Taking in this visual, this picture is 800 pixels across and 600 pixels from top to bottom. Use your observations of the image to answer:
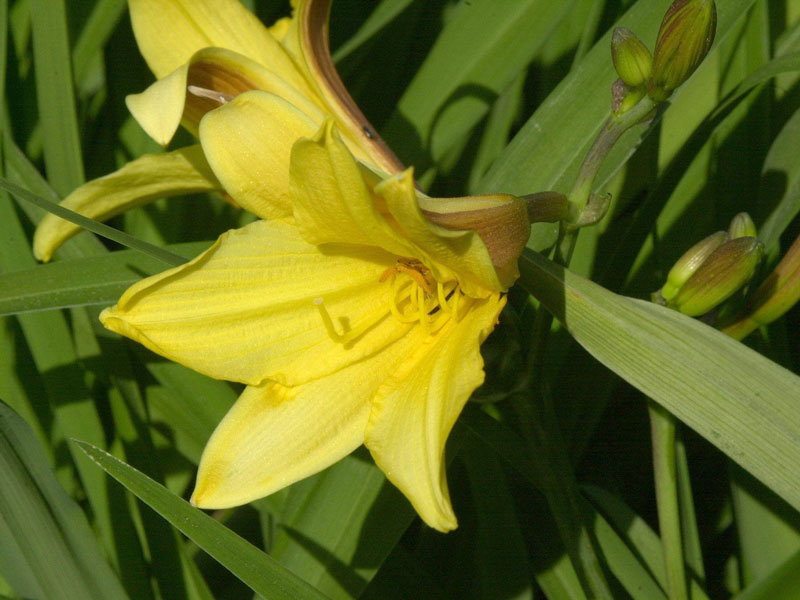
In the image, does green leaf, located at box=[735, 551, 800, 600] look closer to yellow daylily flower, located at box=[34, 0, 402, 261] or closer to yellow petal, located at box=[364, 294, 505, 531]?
yellow petal, located at box=[364, 294, 505, 531]

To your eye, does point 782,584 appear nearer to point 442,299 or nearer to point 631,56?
point 442,299

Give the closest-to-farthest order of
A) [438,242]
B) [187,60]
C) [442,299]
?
[438,242], [442,299], [187,60]

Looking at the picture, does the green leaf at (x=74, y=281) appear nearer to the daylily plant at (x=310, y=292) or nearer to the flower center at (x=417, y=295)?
the daylily plant at (x=310, y=292)

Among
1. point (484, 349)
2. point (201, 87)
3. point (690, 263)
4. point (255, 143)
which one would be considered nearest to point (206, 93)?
point (201, 87)

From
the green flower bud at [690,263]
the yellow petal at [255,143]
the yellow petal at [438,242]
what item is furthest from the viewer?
the green flower bud at [690,263]

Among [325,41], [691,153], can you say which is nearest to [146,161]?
[325,41]

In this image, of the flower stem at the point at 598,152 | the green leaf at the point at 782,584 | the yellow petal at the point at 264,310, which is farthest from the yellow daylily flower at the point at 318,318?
the green leaf at the point at 782,584

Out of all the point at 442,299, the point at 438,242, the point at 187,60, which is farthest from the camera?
the point at 187,60
